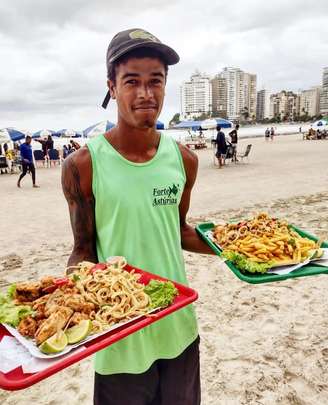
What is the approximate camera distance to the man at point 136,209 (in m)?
2.01

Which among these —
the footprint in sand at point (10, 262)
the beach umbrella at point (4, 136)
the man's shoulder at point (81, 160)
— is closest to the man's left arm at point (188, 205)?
the man's shoulder at point (81, 160)

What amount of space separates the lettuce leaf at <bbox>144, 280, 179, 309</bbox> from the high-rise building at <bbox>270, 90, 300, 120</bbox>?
192255 mm

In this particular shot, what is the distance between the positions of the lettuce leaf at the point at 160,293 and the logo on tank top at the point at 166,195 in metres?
0.51

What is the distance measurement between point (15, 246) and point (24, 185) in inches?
375

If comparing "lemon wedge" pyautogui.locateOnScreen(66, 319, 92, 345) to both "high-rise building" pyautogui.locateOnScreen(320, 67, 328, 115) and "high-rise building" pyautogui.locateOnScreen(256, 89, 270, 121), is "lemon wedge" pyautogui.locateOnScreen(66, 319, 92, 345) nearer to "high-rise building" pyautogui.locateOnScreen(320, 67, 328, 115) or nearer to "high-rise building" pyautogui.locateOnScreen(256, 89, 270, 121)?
"high-rise building" pyautogui.locateOnScreen(320, 67, 328, 115)

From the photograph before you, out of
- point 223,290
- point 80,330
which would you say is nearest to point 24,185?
Result: point 223,290

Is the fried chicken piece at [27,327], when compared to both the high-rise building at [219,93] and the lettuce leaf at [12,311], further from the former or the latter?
the high-rise building at [219,93]

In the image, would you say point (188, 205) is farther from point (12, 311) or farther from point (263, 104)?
point (263, 104)

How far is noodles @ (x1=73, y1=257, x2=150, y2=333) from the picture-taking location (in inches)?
69.8

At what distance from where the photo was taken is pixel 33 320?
1.67 m

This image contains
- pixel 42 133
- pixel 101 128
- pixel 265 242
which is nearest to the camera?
pixel 265 242

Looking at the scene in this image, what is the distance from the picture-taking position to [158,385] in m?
2.21

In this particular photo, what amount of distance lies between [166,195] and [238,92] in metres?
192

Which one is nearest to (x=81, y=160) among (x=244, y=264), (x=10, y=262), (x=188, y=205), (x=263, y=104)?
(x=188, y=205)
